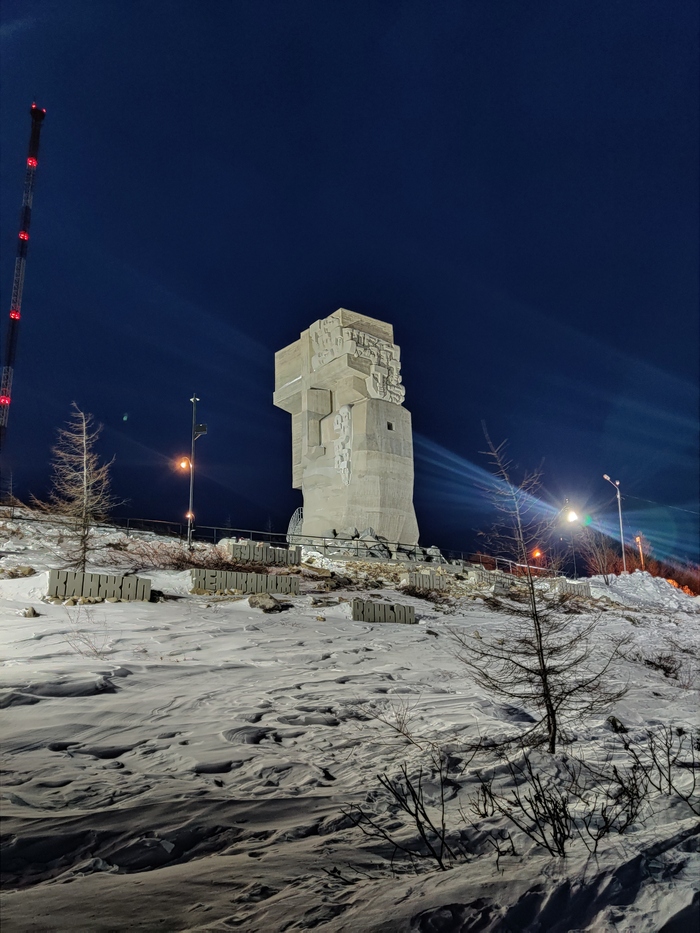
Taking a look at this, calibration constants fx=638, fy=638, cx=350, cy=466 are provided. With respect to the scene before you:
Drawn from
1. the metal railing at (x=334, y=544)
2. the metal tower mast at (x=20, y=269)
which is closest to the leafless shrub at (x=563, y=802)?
the metal railing at (x=334, y=544)

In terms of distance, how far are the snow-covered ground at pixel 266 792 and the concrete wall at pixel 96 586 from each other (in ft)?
4.93

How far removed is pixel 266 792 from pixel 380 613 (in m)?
10.00

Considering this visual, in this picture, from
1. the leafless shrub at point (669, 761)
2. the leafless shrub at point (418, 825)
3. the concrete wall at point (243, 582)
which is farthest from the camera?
the concrete wall at point (243, 582)

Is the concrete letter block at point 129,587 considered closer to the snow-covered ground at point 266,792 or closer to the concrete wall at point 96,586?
the concrete wall at point 96,586

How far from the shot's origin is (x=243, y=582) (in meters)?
17.3

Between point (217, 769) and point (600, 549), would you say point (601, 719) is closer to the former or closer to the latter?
point (217, 769)

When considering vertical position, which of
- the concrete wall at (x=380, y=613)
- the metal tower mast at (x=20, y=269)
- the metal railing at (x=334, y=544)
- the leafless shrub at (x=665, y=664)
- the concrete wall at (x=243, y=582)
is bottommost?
the leafless shrub at (x=665, y=664)

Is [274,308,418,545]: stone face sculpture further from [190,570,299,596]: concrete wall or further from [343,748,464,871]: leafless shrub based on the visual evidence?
[343,748,464,871]: leafless shrub

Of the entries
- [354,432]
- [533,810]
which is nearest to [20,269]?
[354,432]

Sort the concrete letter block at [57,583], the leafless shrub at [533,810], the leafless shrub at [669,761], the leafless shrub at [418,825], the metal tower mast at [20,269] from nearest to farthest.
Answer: the leafless shrub at [418,825]
the leafless shrub at [533,810]
the leafless shrub at [669,761]
the concrete letter block at [57,583]
the metal tower mast at [20,269]

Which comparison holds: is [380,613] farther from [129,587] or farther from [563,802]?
[563,802]

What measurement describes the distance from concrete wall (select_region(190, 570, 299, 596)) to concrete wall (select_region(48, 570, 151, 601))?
2.51 metres

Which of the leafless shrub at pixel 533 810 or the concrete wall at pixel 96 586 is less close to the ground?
the concrete wall at pixel 96 586

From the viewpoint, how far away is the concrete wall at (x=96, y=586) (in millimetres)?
13252
